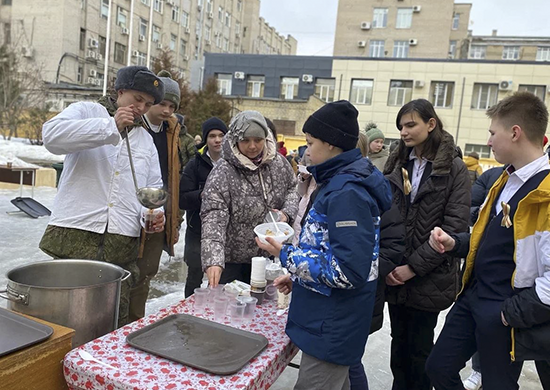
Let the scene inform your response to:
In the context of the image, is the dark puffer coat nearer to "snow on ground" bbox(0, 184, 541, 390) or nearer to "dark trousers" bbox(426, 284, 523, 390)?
"dark trousers" bbox(426, 284, 523, 390)

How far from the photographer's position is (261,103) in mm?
25172

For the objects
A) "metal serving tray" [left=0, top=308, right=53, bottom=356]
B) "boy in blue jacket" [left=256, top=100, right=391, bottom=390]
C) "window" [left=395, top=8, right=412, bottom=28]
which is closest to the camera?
"metal serving tray" [left=0, top=308, right=53, bottom=356]

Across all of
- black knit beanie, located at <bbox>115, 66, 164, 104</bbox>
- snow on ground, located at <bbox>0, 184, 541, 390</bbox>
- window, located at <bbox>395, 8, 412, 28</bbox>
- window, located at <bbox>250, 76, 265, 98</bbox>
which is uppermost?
window, located at <bbox>395, 8, 412, 28</bbox>

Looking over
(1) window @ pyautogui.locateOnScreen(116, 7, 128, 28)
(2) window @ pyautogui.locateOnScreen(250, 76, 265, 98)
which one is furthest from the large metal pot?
(1) window @ pyautogui.locateOnScreen(116, 7, 128, 28)

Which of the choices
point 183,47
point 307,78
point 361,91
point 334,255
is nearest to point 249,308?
point 334,255

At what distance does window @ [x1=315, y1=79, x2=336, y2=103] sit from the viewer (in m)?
25.7

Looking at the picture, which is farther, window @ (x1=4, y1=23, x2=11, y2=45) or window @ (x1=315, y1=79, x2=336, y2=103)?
window @ (x1=4, y1=23, x2=11, y2=45)

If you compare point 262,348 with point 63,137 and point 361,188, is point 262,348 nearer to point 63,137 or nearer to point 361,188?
point 361,188

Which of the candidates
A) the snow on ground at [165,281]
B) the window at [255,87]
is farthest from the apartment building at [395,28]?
the snow on ground at [165,281]

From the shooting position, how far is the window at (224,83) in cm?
2725

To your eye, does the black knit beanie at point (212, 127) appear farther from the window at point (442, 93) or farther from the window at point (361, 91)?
the window at point (442, 93)

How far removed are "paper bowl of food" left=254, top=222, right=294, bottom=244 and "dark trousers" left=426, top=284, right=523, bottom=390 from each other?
97 centimetres

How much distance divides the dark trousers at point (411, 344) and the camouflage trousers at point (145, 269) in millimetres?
1699

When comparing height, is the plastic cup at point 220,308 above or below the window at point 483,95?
below
